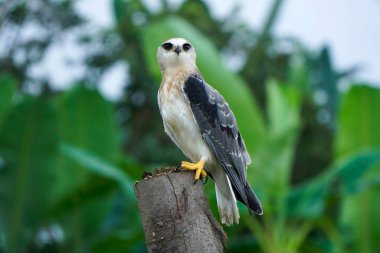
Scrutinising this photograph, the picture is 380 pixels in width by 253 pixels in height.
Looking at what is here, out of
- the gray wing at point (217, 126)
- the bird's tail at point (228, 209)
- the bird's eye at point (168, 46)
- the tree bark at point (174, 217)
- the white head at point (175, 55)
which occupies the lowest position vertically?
the tree bark at point (174, 217)

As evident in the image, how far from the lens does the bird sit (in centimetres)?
429

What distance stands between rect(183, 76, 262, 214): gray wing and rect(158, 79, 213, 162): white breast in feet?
0.13

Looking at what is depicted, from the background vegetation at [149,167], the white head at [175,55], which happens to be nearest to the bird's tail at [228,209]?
the white head at [175,55]

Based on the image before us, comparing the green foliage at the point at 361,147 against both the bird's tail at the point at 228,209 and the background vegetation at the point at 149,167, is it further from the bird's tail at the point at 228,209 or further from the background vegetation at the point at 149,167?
the bird's tail at the point at 228,209

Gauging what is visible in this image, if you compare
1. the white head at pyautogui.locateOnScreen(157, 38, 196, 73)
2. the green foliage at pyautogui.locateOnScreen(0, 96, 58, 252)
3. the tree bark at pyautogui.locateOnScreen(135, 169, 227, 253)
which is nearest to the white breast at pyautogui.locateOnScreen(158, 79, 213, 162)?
the white head at pyautogui.locateOnScreen(157, 38, 196, 73)

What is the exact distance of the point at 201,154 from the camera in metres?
4.40

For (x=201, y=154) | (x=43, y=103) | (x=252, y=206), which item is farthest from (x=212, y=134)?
(x=43, y=103)

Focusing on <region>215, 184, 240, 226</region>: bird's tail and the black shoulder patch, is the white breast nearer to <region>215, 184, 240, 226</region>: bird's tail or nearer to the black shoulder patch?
the black shoulder patch

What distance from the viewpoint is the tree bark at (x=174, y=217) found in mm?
3627

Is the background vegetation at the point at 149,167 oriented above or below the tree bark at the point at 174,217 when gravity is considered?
above

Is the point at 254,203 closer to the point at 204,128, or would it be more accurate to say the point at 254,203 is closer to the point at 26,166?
the point at 204,128

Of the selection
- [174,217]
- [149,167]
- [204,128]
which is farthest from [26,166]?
[174,217]

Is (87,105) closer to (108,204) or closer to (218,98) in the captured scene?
(108,204)

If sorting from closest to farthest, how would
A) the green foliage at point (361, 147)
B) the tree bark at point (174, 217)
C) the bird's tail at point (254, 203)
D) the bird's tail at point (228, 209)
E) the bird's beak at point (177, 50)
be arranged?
the tree bark at point (174, 217)
the bird's tail at point (254, 203)
the bird's tail at point (228, 209)
the bird's beak at point (177, 50)
the green foliage at point (361, 147)
